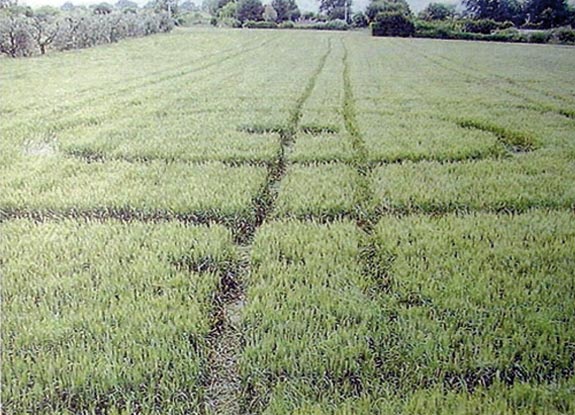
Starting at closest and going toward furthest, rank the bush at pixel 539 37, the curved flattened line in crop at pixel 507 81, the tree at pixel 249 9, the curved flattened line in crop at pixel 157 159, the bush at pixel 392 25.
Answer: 1. the curved flattened line in crop at pixel 157 159
2. the curved flattened line in crop at pixel 507 81
3. the bush at pixel 539 37
4. the bush at pixel 392 25
5. the tree at pixel 249 9

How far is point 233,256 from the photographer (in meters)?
2.41

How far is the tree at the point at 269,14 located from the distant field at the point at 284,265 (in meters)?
23.0

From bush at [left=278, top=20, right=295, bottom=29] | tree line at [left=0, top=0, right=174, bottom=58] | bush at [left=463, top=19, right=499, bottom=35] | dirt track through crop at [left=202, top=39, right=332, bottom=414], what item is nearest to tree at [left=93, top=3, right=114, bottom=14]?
tree line at [left=0, top=0, right=174, bottom=58]

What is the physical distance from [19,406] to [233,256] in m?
1.09

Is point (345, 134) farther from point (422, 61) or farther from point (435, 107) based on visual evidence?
point (422, 61)

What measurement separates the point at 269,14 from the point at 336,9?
17.8ft

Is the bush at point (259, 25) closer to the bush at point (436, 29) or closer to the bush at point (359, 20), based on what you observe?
the bush at point (359, 20)

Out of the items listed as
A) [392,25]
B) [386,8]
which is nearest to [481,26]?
[392,25]

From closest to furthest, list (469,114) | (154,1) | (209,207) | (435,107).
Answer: (209,207)
(469,114)
(435,107)
(154,1)

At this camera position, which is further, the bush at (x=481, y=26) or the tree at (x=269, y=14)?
the tree at (x=269, y=14)

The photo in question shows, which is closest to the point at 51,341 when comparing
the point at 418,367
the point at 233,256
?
the point at 233,256

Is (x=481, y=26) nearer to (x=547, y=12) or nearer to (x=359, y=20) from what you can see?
(x=547, y=12)

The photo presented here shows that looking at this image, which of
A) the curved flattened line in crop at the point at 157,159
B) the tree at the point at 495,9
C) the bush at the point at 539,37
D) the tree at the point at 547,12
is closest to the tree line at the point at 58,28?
the curved flattened line in crop at the point at 157,159

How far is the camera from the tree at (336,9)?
2184 cm
